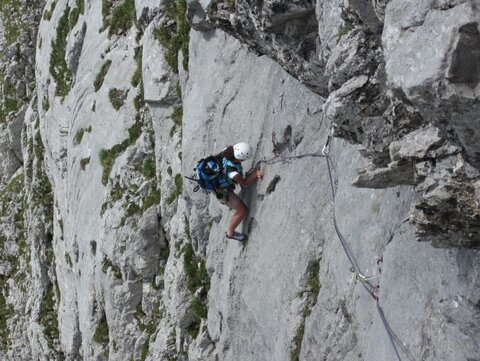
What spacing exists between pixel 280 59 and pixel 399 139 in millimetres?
5596

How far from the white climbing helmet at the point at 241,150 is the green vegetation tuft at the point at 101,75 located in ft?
48.3

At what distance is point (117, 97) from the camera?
90.9 ft

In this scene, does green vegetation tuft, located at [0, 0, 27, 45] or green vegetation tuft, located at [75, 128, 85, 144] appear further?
green vegetation tuft, located at [0, 0, 27, 45]

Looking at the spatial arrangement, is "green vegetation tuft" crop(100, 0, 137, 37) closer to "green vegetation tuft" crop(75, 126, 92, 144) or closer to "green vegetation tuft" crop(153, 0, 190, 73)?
"green vegetation tuft" crop(153, 0, 190, 73)

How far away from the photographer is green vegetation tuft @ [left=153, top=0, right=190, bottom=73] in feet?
76.1

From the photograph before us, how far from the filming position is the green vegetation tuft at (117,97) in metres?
27.2

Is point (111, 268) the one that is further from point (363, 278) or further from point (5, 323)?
point (5, 323)

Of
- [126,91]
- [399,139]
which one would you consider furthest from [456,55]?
[126,91]

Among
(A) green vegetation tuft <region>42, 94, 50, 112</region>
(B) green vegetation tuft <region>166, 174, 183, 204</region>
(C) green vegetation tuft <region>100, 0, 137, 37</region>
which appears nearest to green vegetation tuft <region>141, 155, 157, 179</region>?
(B) green vegetation tuft <region>166, 174, 183, 204</region>

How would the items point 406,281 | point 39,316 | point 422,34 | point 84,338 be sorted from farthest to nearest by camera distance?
point 39,316, point 84,338, point 406,281, point 422,34

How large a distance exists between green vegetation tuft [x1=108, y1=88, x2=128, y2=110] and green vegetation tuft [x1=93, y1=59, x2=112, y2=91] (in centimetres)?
160

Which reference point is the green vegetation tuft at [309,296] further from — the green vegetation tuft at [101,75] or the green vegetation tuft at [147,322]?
the green vegetation tuft at [101,75]

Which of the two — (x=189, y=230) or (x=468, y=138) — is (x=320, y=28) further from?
(x=189, y=230)

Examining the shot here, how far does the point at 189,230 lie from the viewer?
22.1 metres
